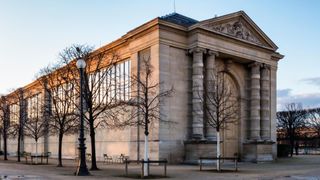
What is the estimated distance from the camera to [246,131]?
44.4 metres

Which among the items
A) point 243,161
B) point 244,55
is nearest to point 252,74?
point 244,55

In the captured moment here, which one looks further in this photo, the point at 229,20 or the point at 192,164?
the point at 229,20

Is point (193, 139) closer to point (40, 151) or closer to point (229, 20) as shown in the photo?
point (229, 20)

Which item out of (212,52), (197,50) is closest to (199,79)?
(197,50)

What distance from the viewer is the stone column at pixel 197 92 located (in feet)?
121

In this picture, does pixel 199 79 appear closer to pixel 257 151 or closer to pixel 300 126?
pixel 257 151

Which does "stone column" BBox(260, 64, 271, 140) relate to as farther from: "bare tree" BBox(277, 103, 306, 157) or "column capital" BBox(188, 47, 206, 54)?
"bare tree" BBox(277, 103, 306, 157)

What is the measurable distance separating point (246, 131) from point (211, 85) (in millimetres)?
A: 12110

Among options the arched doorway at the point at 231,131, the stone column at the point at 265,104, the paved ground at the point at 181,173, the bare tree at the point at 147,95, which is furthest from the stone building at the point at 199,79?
the paved ground at the point at 181,173

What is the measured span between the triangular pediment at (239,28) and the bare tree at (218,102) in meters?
3.84

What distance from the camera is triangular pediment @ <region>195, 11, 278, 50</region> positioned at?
38.8 metres

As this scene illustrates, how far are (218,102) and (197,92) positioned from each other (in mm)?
9115

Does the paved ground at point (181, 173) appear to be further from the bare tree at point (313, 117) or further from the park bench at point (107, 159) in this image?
the bare tree at point (313, 117)

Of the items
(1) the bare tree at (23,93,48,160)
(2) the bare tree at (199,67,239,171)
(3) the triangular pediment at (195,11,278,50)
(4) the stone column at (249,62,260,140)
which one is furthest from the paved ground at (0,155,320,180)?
(3) the triangular pediment at (195,11,278,50)
